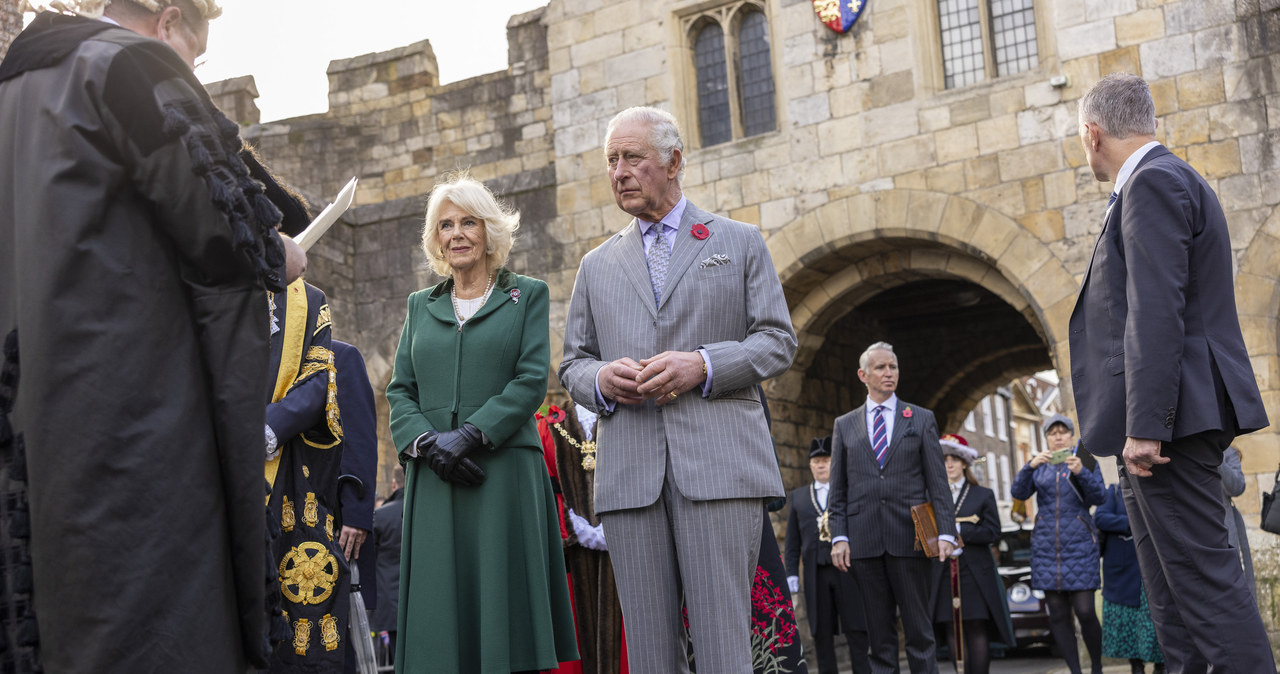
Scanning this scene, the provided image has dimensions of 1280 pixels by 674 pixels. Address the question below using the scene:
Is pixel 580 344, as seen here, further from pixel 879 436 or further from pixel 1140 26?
pixel 1140 26

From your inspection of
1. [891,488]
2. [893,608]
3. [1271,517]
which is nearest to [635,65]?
[891,488]

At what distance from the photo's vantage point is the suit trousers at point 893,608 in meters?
6.98

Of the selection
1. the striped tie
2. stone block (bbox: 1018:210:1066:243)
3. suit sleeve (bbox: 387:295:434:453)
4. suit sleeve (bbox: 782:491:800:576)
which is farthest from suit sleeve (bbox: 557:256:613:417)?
stone block (bbox: 1018:210:1066:243)

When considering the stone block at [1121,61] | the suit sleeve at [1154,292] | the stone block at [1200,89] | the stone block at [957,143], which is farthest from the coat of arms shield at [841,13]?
the suit sleeve at [1154,292]

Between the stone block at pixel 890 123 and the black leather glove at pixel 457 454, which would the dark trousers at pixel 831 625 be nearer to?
the stone block at pixel 890 123

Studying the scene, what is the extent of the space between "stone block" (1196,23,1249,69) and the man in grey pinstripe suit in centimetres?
858

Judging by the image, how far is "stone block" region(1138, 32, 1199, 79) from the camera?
10867 millimetres

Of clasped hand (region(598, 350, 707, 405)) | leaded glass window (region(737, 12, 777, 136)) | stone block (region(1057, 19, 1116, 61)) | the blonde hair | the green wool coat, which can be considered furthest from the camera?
leaded glass window (region(737, 12, 777, 136))

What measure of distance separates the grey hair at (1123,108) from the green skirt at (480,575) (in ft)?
7.62

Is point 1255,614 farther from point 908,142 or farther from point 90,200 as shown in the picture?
point 908,142

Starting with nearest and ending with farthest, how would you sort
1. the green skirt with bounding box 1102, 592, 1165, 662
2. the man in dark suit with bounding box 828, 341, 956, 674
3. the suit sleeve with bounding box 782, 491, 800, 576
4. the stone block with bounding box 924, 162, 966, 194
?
the man in dark suit with bounding box 828, 341, 956, 674 → the green skirt with bounding box 1102, 592, 1165, 662 → the suit sleeve with bounding box 782, 491, 800, 576 → the stone block with bounding box 924, 162, 966, 194

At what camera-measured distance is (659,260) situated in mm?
3895

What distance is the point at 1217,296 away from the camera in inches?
154

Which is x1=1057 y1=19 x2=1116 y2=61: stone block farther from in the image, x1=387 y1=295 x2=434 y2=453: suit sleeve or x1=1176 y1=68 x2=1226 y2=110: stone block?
x1=387 y1=295 x2=434 y2=453: suit sleeve
